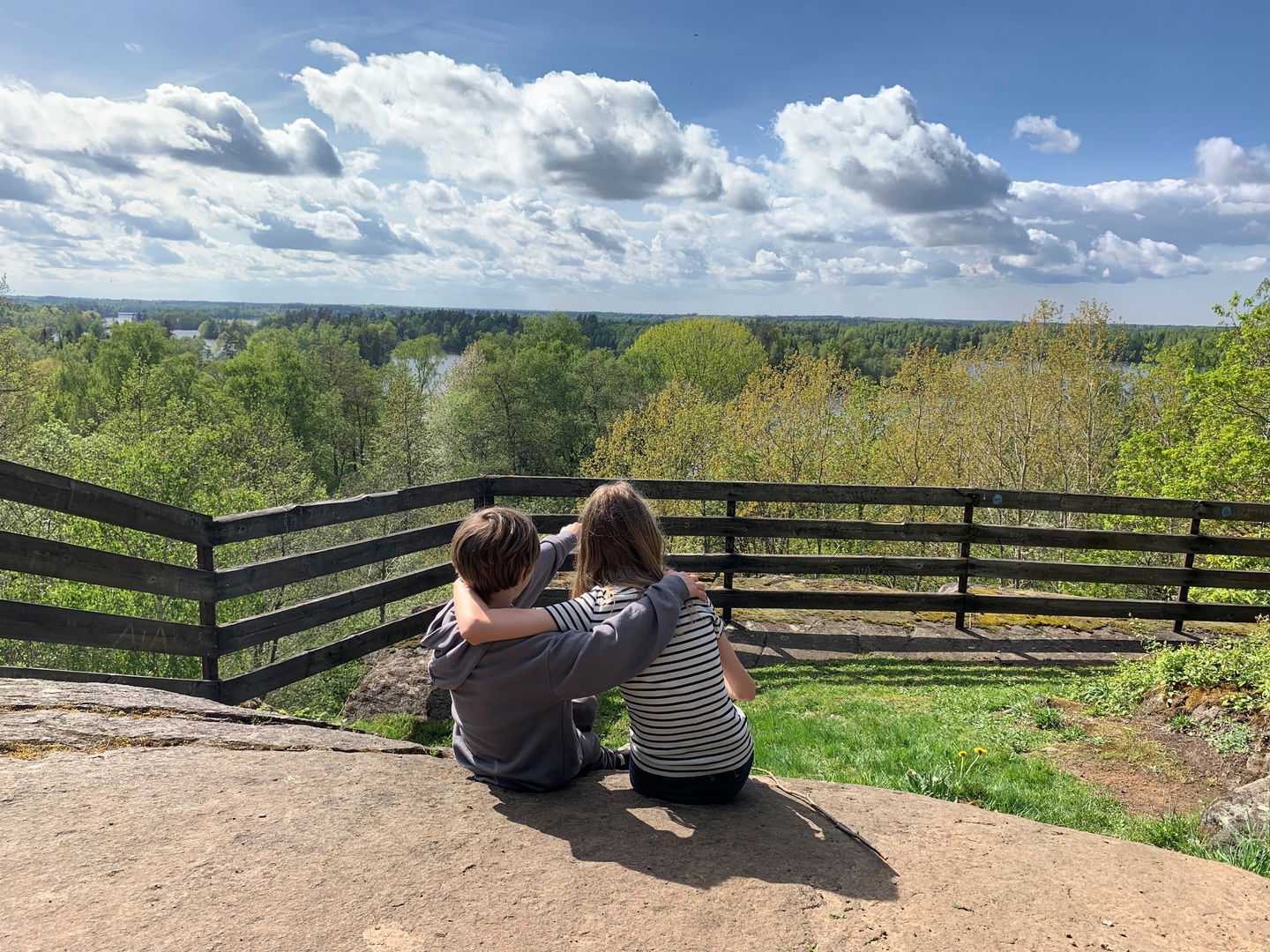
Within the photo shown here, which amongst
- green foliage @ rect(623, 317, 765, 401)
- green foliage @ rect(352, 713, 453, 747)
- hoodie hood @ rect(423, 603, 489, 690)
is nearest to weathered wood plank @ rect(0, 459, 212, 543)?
green foliage @ rect(352, 713, 453, 747)

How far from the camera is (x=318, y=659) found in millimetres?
5602

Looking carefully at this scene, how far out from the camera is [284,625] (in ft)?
17.4

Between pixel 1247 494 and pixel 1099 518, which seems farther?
pixel 1099 518

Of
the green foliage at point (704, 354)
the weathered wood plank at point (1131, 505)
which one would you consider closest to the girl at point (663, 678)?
the weathered wood plank at point (1131, 505)

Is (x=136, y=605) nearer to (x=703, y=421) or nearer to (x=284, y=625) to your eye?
(x=284, y=625)

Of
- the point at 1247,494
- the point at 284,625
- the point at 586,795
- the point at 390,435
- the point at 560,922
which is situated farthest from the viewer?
the point at 390,435

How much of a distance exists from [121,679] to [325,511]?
1.52m

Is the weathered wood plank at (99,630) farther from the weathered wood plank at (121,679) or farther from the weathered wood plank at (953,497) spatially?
the weathered wood plank at (953,497)

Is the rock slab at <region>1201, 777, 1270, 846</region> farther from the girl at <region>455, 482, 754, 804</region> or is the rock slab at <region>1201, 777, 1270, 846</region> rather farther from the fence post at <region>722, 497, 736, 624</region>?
the fence post at <region>722, 497, 736, 624</region>

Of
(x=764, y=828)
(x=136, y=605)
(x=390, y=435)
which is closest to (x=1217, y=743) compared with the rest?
(x=764, y=828)

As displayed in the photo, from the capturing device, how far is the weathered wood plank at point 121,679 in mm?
4191

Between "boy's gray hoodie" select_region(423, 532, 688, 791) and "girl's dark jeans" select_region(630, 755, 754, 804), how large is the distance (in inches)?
11.9

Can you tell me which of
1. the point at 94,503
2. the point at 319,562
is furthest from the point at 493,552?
the point at 319,562

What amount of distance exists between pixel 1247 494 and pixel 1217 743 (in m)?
16.1
